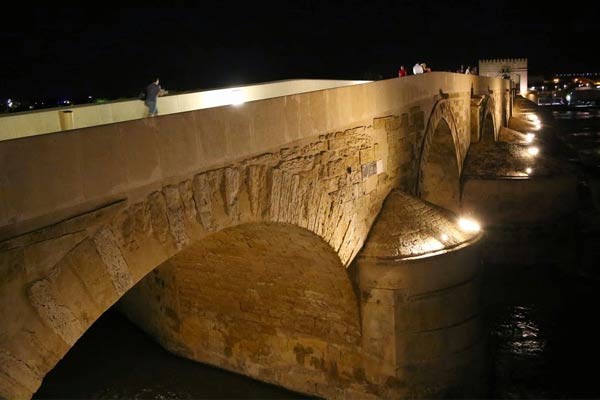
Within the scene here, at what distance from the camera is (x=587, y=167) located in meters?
22.4

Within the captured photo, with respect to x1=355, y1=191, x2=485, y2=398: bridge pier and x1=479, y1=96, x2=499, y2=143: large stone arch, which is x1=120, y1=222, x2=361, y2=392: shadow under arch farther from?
x1=479, y1=96, x2=499, y2=143: large stone arch

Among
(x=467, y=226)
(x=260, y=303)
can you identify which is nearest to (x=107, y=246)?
(x=260, y=303)

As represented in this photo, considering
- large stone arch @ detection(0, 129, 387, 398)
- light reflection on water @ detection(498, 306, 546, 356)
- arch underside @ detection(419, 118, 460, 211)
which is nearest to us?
large stone arch @ detection(0, 129, 387, 398)

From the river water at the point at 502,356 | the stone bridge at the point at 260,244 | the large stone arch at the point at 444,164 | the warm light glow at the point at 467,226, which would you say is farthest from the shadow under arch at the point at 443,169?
the warm light glow at the point at 467,226

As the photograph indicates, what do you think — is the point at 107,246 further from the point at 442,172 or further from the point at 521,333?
the point at 442,172

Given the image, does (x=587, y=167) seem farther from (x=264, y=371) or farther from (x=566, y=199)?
(x=264, y=371)

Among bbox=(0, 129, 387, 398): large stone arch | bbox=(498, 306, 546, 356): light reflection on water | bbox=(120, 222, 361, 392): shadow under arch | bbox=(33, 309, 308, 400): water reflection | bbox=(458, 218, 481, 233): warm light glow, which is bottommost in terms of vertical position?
bbox=(498, 306, 546, 356): light reflection on water

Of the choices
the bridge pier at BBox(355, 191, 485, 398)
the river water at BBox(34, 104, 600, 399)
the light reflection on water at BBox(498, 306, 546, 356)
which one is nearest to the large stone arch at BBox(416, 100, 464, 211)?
the river water at BBox(34, 104, 600, 399)

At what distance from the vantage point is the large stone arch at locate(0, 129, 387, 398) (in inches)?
110

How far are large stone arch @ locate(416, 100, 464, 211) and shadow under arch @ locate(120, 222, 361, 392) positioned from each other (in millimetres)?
4492

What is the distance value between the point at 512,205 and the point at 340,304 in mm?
7146

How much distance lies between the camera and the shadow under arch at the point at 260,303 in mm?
6418

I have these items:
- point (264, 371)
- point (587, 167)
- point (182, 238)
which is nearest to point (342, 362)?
point (264, 371)

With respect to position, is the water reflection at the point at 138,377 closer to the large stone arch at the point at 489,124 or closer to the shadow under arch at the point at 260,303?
the shadow under arch at the point at 260,303
